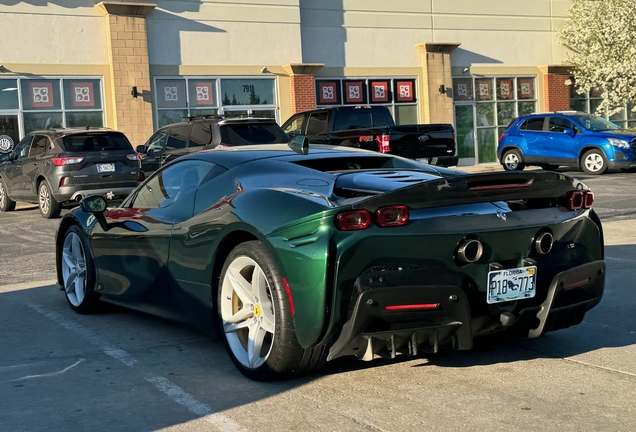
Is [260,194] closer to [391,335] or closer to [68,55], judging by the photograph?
[391,335]

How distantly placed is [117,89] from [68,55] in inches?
61.6

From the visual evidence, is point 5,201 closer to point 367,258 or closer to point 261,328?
point 261,328

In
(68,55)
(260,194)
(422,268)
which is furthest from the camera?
(68,55)

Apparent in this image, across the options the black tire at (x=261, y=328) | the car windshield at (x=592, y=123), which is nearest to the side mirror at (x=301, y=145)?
the black tire at (x=261, y=328)

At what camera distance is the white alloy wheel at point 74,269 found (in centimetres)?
724

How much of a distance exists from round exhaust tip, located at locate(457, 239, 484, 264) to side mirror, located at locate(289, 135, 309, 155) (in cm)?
167

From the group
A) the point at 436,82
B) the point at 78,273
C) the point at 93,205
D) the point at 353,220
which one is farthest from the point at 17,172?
the point at 436,82

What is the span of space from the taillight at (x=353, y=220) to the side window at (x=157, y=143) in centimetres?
1392

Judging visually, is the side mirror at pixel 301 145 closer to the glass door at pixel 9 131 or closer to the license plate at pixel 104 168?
the license plate at pixel 104 168

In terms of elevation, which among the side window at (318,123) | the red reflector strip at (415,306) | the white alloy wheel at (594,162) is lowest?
the white alloy wheel at (594,162)

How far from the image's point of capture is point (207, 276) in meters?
5.44

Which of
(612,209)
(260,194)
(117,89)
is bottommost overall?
(612,209)

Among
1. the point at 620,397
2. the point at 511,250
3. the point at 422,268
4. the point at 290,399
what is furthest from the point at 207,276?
the point at 620,397

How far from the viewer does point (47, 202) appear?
16531 mm
